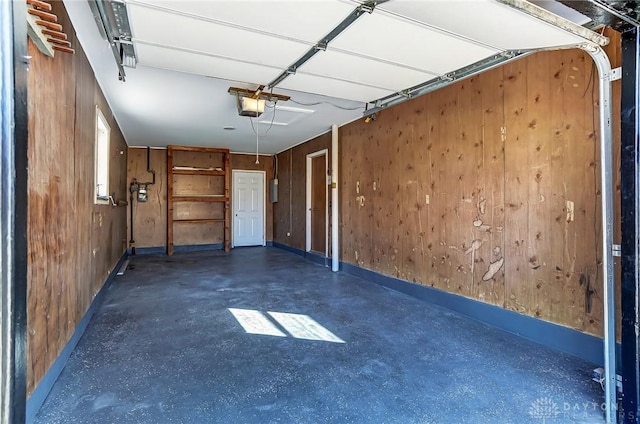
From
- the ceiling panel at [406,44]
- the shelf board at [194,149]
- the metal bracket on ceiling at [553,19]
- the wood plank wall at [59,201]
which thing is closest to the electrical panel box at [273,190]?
the shelf board at [194,149]

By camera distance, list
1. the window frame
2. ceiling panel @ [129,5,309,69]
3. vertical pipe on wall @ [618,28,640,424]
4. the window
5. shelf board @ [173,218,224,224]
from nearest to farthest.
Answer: vertical pipe on wall @ [618,28,640,424]
ceiling panel @ [129,5,309,69]
the window frame
the window
shelf board @ [173,218,224,224]

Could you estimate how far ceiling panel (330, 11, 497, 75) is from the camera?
6.97 ft

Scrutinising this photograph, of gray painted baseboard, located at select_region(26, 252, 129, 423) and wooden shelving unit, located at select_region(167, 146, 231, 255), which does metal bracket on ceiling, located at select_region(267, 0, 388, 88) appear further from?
wooden shelving unit, located at select_region(167, 146, 231, 255)

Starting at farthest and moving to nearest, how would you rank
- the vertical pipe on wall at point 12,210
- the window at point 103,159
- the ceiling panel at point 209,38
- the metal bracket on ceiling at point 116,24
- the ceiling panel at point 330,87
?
the window at point 103,159 < the ceiling panel at point 330,87 < the ceiling panel at point 209,38 < the metal bracket on ceiling at point 116,24 < the vertical pipe on wall at point 12,210

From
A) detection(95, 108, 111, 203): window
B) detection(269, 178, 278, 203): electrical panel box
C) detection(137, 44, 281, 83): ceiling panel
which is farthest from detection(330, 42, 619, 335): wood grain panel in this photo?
detection(269, 178, 278, 203): electrical panel box

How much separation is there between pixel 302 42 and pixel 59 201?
1946mm

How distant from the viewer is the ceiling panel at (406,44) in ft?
6.97

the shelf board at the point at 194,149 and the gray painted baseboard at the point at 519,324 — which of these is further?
the shelf board at the point at 194,149

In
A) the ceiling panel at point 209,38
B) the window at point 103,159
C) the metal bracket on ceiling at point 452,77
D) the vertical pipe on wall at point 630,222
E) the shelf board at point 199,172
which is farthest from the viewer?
the shelf board at point 199,172

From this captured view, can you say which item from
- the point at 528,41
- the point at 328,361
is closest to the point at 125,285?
the point at 328,361

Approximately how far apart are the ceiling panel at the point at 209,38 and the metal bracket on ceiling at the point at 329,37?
0.07 m

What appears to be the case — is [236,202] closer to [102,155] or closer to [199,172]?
[199,172]
